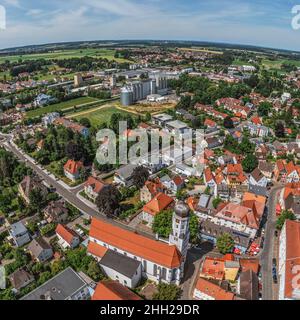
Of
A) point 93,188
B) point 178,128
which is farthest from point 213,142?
point 93,188

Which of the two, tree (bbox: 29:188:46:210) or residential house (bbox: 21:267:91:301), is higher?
tree (bbox: 29:188:46:210)

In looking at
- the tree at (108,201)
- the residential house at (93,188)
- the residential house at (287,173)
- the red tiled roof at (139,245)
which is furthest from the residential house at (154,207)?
the residential house at (287,173)

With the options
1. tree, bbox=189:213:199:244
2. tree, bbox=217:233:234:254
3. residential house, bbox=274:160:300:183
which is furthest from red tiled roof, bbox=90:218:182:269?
residential house, bbox=274:160:300:183

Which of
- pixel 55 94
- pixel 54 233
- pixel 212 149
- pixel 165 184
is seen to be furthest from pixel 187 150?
pixel 55 94

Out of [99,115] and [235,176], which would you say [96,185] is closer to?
[235,176]

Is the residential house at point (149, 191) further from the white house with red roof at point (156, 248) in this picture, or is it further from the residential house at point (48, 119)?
the residential house at point (48, 119)

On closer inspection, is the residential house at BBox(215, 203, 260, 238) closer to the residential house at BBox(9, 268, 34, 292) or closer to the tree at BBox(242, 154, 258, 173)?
the tree at BBox(242, 154, 258, 173)
